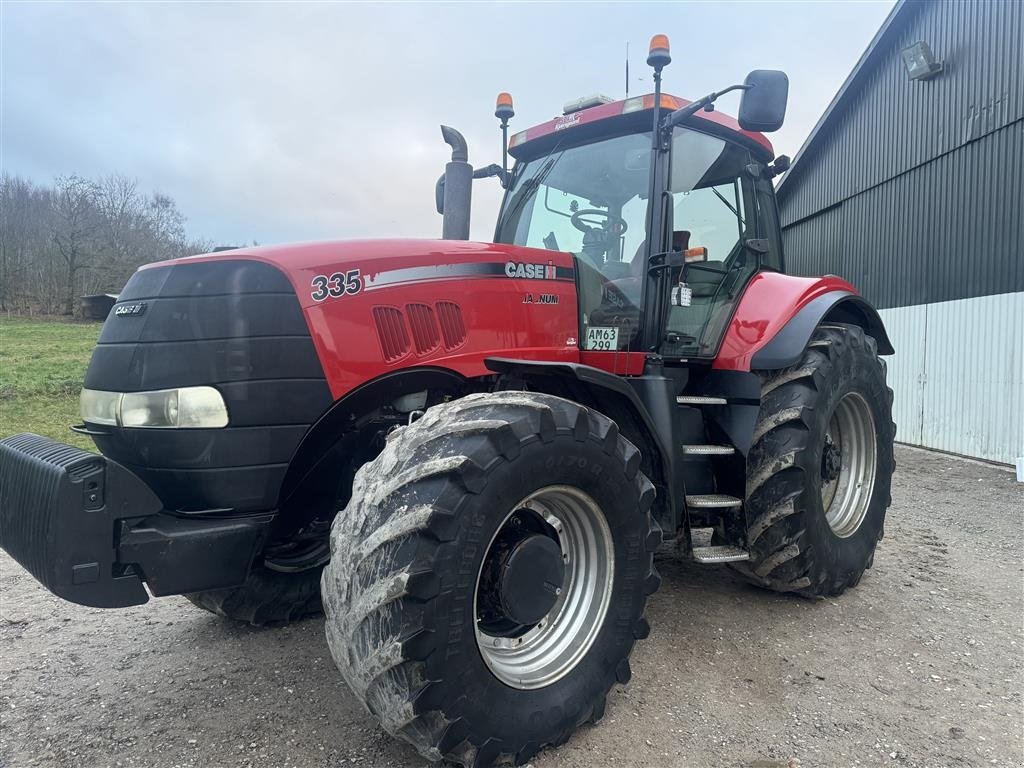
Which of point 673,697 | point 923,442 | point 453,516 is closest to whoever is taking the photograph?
point 453,516

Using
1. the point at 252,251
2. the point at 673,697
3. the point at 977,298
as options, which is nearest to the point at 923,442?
the point at 977,298

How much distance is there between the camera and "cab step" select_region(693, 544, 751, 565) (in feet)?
10.6

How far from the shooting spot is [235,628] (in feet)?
11.4

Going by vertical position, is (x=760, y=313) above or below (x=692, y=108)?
below

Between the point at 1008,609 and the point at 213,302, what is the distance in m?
4.27

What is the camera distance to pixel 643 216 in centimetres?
344

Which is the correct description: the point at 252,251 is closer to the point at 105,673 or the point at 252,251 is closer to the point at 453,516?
the point at 453,516

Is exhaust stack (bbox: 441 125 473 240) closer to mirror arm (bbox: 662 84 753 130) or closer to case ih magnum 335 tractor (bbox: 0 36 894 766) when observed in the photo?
case ih magnum 335 tractor (bbox: 0 36 894 766)

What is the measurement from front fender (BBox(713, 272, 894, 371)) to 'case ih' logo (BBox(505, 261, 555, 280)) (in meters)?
1.19

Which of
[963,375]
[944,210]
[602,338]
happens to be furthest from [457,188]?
[944,210]

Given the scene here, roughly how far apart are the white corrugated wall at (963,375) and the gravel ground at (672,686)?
15.4ft

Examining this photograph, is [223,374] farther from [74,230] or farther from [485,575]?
[74,230]

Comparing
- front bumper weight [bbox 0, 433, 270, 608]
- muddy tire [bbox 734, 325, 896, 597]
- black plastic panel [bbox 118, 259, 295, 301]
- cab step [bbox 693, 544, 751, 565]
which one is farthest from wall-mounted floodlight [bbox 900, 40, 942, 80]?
front bumper weight [bbox 0, 433, 270, 608]

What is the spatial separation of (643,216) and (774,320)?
947 millimetres
